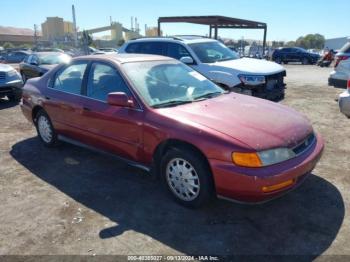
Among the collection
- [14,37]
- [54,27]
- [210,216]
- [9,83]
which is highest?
[54,27]

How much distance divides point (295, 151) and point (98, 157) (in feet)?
10.1

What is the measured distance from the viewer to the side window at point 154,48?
856cm

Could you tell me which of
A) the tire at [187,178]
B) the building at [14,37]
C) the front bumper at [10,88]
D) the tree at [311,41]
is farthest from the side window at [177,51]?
the tree at [311,41]

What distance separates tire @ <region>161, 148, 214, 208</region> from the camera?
3.39 metres

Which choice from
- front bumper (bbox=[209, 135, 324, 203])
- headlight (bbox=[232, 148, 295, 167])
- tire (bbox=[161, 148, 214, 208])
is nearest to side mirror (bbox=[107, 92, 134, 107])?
tire (bbox=[161, 148, 214, 208])

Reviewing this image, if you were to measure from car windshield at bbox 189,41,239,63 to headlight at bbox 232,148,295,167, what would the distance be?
5268mm

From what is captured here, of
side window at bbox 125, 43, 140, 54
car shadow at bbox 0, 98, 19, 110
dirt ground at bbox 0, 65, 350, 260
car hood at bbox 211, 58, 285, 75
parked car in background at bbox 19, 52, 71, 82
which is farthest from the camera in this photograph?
parked car in background at bbox 19, 52, 71, 82

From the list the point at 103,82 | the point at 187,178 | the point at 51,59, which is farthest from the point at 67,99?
the point at 51,59

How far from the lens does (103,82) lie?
446 centimetres

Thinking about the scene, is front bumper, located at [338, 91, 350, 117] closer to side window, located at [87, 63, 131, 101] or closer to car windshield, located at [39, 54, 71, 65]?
side window, located at [87, 63, 131, 101]

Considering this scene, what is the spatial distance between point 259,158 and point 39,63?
1081 cm

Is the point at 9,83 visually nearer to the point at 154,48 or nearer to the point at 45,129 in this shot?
the point at 154,48

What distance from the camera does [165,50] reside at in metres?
8.52

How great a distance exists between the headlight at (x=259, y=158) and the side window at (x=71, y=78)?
2638 mm
